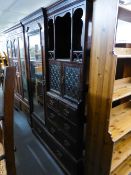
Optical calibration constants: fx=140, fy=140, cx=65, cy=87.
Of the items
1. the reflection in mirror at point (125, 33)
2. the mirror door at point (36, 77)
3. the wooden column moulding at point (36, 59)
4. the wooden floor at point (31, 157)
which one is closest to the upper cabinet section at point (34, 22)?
the wooden column moulding at point (36, 59)

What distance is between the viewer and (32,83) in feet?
8.30

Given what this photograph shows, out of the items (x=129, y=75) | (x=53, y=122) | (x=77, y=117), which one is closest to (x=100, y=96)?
(x=77, y=117)

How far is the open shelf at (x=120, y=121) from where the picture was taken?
52.3 inches

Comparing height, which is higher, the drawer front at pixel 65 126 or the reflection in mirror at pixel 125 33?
the reflection in mirror at pixel 125 33

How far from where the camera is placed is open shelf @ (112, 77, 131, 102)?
52.1 inches

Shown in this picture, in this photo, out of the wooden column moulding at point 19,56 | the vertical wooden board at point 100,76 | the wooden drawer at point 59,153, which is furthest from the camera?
the wooden column moulding at point 19,56

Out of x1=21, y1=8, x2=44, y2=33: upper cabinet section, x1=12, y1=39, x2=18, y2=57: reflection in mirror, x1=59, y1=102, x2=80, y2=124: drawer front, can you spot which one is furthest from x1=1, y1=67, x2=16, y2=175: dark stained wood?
x1=12, y1=39, x2=18, y2=57: reflection in mirror

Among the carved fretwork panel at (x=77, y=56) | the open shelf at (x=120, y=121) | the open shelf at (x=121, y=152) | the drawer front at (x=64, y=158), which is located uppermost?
the carved fretwork panel at (x=77, y=56)

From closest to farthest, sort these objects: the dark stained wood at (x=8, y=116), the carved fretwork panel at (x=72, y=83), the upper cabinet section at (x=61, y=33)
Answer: the dark stained wood at (x=8, y=116), the carved fretwork panel at (x=72, y=83), the upper cabinet section at (x=61, y=33)

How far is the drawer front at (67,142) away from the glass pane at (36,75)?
1.36 feet

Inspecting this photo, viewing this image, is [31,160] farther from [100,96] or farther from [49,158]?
[100,96]

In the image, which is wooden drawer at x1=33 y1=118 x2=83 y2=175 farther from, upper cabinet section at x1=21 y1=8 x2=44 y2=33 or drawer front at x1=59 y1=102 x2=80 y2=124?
upper cabinet section at x1=21 y1=8 x2=44 y2=33

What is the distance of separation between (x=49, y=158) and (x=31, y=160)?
262 millimetres

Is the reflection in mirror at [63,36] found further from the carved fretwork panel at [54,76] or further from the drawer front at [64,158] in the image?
the drawer front at [64,158]
